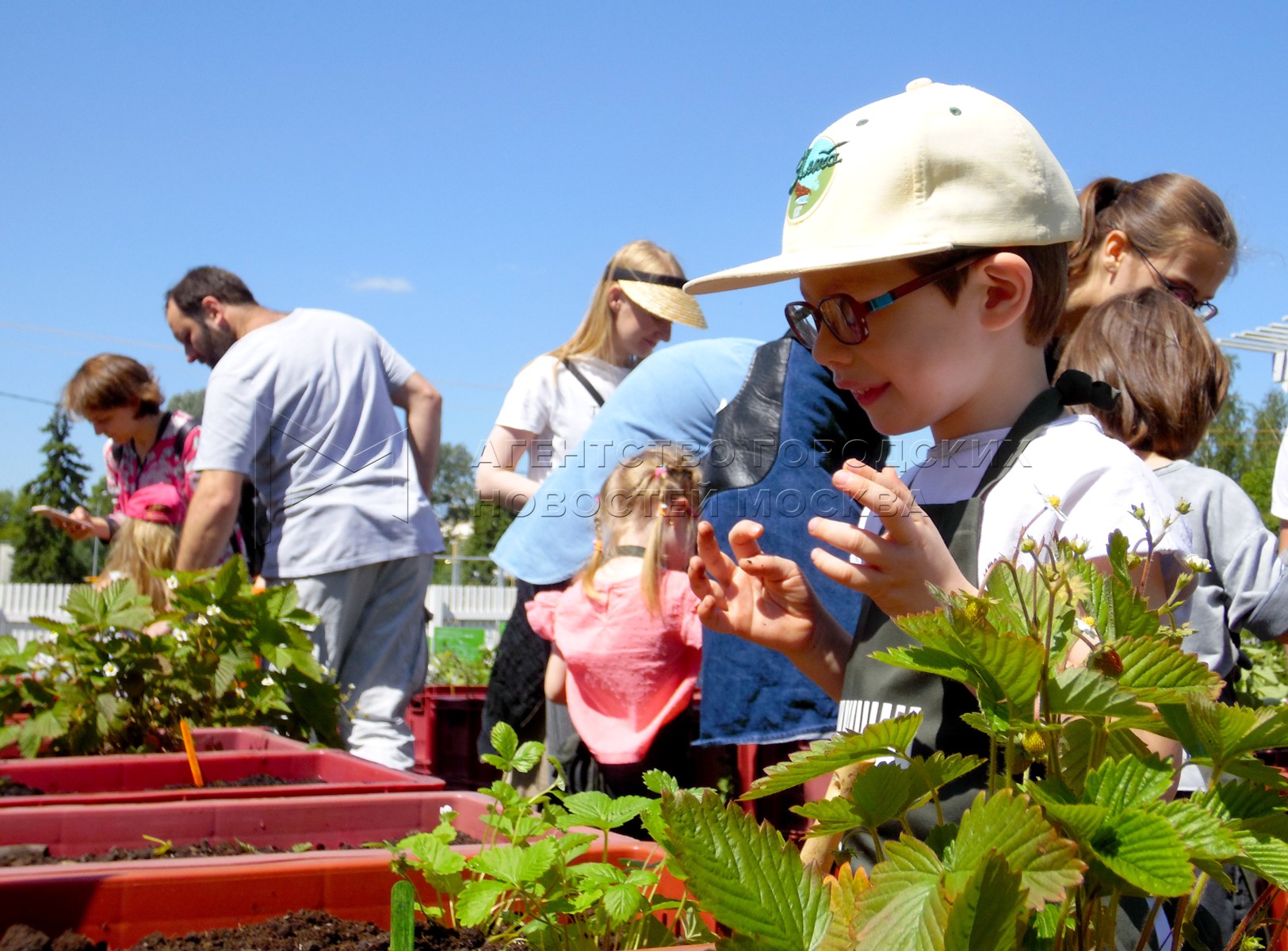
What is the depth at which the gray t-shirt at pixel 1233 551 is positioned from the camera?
7.57 ft

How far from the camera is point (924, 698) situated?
1234 mm

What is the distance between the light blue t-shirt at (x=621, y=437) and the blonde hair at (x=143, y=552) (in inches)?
57.5

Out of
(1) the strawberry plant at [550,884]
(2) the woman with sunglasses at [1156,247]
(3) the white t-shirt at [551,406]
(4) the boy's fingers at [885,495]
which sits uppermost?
(2) the woman with sunglasses at [1156,247]

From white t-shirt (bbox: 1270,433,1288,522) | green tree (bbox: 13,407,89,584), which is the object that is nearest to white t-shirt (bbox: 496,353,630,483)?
white t-shirt (bbox: 1270,433,1288,522)

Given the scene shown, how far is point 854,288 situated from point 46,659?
2.33 metres

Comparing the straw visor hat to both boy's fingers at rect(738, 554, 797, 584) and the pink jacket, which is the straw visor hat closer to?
the pink jacket

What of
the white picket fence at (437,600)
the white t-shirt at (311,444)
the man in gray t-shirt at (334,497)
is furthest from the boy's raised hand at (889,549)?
the white picket fence at (437,600)

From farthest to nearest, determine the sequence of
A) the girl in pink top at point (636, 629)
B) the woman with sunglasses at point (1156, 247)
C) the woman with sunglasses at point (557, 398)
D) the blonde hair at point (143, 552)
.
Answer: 1. the blonde hair at point (143, 552)
2. the woman with sunglasses at point (557, 398)
3. the girl in pink top at point (636, 629)
4. the woman with sunglasses at point (1156, 247)

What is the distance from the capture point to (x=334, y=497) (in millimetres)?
3568

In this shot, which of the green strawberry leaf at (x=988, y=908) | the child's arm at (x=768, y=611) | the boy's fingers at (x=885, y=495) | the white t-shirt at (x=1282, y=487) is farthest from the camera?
the white t-shirt at (x=1282, y=487)

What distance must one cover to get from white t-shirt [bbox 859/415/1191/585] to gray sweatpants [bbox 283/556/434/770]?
2513 millimetres

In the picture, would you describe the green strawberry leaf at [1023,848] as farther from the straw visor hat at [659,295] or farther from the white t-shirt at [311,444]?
the straw visor hat at [659,295]

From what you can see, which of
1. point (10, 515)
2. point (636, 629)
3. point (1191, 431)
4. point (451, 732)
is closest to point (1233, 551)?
point (1191, 431)

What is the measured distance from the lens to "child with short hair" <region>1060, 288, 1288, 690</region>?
2.23 m
